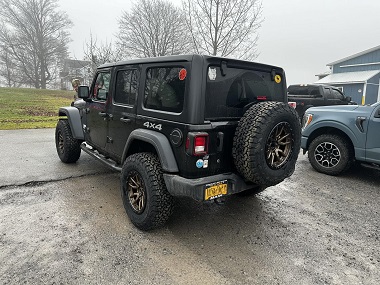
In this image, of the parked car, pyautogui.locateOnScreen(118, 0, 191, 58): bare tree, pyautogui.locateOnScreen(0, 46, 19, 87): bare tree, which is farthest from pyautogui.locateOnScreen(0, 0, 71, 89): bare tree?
the parked car

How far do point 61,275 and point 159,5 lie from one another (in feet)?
87.6

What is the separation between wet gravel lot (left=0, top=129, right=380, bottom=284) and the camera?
2291 mm

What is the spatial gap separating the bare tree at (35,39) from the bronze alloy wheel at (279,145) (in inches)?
1530

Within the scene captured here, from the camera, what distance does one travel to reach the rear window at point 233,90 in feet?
8.74

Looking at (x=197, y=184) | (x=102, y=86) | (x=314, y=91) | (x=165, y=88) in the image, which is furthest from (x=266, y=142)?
(x=314, y=91)

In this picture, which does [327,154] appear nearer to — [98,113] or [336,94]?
[98,113]

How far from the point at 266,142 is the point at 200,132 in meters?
0.66

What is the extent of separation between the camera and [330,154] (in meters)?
5.23

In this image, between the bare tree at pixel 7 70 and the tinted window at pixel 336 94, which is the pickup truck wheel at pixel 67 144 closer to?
the tinted window at pixel 336 94

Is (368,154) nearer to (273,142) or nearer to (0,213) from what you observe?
(273,142)

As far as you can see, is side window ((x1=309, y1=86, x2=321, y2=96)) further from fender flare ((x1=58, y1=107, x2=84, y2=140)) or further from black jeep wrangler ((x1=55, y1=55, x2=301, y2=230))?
fender flare ((x1=58, y1=107, x2=84, y2=140))

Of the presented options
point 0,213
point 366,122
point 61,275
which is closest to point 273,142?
point 61,275

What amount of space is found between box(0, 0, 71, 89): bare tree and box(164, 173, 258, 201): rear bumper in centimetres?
3858

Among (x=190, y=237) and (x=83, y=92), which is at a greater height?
(x=83, y=92)
